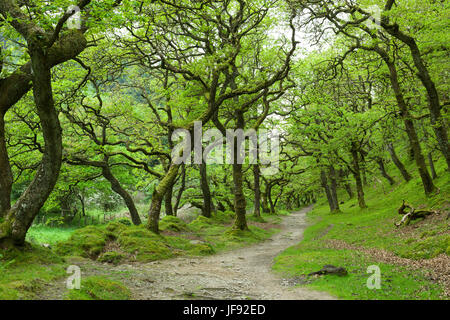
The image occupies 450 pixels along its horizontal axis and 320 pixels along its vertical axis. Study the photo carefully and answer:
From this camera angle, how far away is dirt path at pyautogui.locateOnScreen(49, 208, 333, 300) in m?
8.46

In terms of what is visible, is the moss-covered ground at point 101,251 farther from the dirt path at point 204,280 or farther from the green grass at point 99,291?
the dirt path at point 204,280

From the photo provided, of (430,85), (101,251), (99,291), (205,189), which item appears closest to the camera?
(99,291)

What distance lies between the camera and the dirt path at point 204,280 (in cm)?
846

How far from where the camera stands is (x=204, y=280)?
10.4 metres

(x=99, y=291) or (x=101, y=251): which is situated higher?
(x=99, y=291)

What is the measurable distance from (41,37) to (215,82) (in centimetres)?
1114

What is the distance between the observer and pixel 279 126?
106 feet

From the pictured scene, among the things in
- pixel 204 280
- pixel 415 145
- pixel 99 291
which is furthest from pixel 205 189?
pixel 99 291

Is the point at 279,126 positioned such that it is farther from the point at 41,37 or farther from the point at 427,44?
the point at 41,37

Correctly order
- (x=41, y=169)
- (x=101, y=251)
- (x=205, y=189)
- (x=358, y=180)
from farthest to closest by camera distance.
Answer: (x=358, y=180) → (x=205, y=189) → (x=101, y=251) → (x=41, y=169)

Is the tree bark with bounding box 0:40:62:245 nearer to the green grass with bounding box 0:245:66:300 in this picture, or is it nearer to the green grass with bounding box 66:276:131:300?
the green grass with bounding box 0:245:66:300

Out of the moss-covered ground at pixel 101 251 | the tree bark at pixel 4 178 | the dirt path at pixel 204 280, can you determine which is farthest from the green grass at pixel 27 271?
the tree bark at pixel 4 178

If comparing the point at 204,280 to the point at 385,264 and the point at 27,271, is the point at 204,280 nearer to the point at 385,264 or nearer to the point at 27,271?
the point at 27,271
